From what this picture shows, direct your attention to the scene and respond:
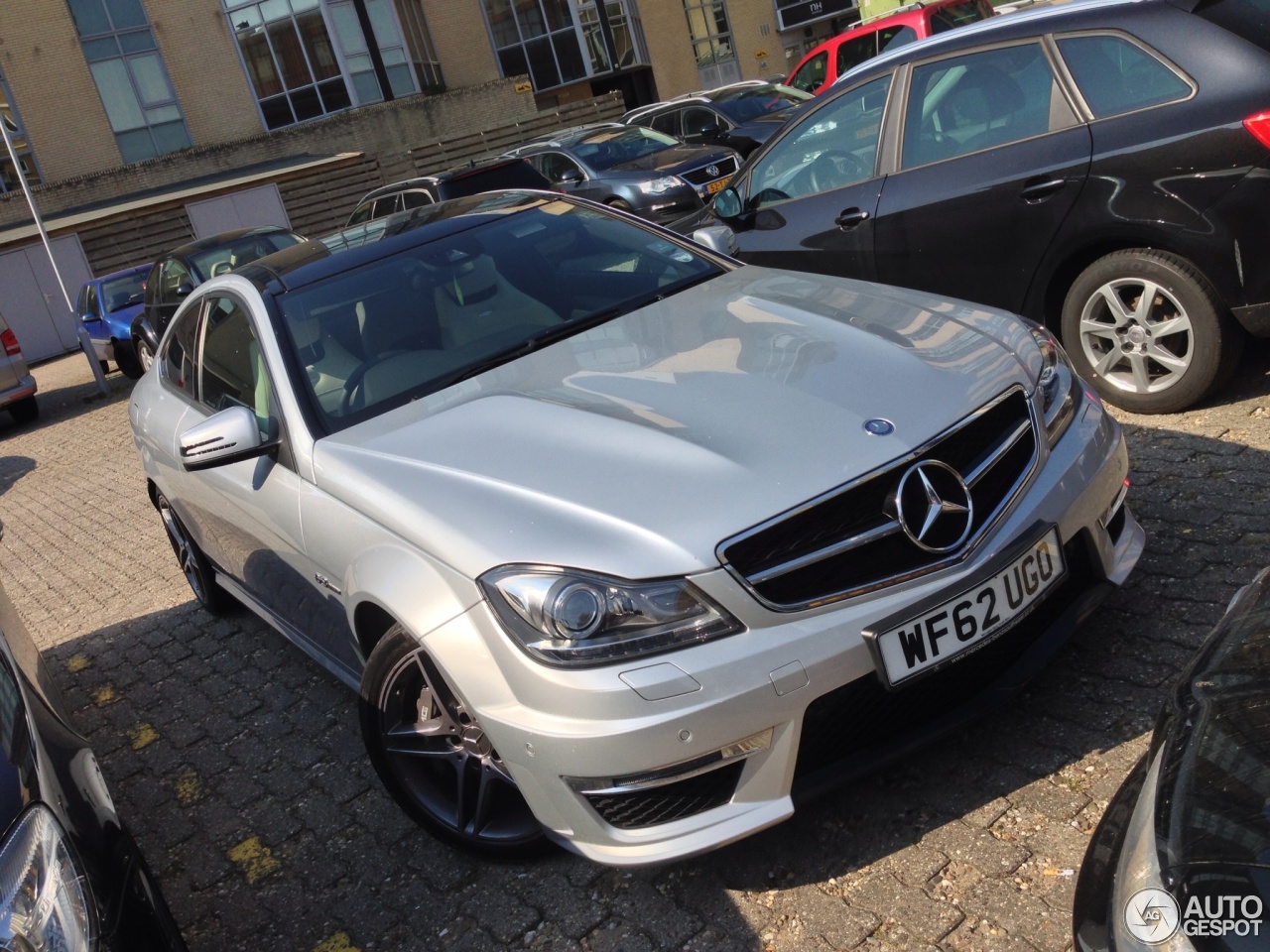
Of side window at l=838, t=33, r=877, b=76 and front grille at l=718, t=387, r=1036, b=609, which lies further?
side window at l=838, t=33, r=877, b=76

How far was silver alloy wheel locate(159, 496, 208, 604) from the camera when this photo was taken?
216 inches

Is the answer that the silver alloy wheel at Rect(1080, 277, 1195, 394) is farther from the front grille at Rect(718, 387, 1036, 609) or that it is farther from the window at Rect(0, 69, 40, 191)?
the window at Rect(0, 69, 40, 191)

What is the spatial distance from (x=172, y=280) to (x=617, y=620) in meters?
12.9

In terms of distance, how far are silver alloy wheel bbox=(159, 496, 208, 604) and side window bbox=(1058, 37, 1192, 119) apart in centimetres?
434

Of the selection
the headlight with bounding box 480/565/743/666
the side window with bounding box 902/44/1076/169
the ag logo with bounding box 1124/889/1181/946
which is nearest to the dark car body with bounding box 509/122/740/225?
the side window with bounding box 902/44/1076/169

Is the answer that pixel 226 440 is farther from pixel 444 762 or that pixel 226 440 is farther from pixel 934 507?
pixel 934 507

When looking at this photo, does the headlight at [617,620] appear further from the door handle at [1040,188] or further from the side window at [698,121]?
the side window at [698,121]

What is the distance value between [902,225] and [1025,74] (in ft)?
2.62

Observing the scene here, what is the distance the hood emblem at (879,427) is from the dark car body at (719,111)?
15293mm

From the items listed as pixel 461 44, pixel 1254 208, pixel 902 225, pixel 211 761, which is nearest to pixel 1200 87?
pixel 1254 208

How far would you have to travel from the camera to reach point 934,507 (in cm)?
270

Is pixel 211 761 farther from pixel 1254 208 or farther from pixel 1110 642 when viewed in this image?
pixel 1254 208

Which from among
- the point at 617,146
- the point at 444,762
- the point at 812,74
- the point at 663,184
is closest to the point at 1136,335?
the point at 444,762

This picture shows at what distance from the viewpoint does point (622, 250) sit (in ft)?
14.1
